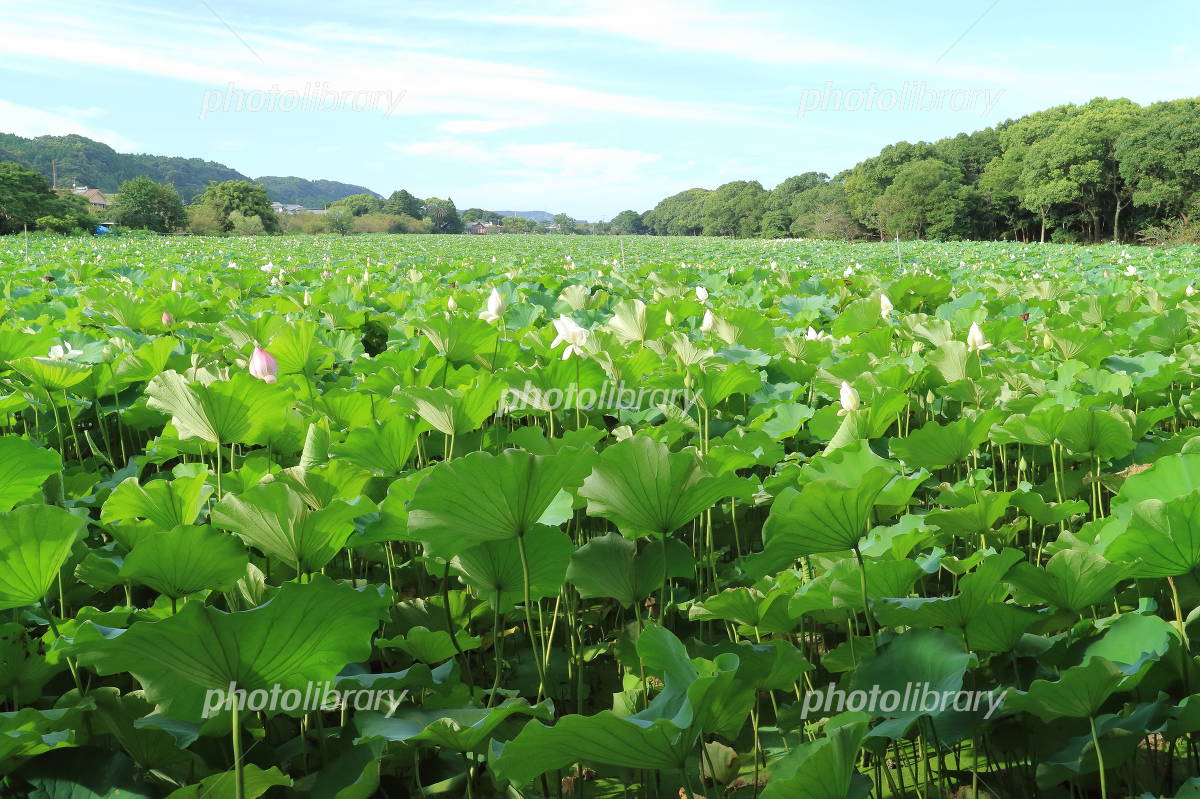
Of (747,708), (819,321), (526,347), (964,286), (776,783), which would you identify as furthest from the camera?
(964,286)

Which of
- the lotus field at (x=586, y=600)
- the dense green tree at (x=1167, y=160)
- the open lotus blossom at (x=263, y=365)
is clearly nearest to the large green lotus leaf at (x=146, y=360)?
the lotus field at (x=586, y=600)

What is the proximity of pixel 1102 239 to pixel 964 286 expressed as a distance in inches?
1862

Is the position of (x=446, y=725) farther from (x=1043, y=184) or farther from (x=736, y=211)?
(x=736, y=211)

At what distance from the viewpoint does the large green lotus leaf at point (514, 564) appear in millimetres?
1158

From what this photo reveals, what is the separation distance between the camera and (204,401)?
1.42m

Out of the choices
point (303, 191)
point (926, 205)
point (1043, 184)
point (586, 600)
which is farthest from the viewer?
point (303, 191)

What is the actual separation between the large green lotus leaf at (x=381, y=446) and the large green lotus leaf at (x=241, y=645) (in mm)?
600

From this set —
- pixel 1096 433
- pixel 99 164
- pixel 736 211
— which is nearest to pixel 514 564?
pixel 1096 433

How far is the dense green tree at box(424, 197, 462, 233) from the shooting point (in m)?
83.7

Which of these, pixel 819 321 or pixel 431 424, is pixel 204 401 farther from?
pixel 819 321

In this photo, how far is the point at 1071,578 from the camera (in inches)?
42.7

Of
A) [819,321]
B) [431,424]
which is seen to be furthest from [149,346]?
[819,321]

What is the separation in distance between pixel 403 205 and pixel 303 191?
65513 mm

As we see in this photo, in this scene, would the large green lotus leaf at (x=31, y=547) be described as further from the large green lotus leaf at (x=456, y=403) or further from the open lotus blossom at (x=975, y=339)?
the open lotus blossom at (x=975, y=339)
